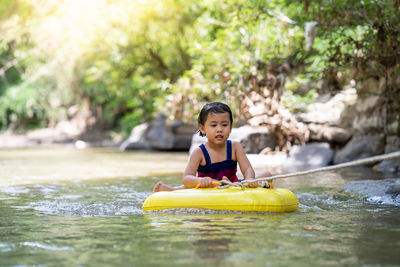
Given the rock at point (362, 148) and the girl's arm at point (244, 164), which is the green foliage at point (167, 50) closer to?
the rock at point (362, 148)

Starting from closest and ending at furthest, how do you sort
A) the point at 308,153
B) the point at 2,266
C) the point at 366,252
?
1. the point at 2,266
2. the point at 366,252
3. the point at 308,153

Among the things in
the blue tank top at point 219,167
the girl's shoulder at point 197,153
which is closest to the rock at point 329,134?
the blue tank top at point 219,167

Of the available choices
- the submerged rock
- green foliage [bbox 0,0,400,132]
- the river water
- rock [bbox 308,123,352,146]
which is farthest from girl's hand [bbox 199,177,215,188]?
rock [bbox 308,123,352,146]

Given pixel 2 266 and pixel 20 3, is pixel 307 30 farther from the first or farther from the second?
pixel 20 3

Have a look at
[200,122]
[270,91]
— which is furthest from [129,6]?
[200,122]

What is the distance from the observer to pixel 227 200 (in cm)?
413

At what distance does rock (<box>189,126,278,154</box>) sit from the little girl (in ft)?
20.0

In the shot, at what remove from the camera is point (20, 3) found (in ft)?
65.3

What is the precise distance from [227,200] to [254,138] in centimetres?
711

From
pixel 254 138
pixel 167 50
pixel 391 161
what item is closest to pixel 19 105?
pixel 167 50

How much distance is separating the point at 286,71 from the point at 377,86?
6.84ft

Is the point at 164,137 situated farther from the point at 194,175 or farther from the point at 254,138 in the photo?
the point at 194,175

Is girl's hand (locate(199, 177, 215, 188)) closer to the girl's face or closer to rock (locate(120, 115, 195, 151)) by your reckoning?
the girl's face

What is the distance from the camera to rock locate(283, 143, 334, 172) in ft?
33.1
